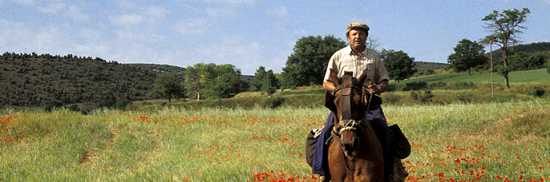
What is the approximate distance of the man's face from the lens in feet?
19.5

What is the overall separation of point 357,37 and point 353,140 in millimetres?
1596

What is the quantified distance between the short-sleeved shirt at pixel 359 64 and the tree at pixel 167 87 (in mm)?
110090

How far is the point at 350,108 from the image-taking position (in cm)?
483

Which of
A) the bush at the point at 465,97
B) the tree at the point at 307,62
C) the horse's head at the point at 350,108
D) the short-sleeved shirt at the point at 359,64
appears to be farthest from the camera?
the tree at the point at 307,62

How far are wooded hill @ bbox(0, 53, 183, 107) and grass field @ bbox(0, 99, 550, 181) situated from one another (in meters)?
48.3

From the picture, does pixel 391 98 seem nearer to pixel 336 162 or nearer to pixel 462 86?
pixel 462 86

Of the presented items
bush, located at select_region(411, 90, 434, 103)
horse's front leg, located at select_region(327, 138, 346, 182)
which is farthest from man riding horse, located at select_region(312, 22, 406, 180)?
bush, located at select_region(411, 90, 434, 103)

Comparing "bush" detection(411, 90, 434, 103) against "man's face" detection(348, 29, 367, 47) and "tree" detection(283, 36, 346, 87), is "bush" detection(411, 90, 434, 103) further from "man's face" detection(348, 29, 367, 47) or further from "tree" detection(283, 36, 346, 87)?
"man's face" detection(348, 29, 367, 47)

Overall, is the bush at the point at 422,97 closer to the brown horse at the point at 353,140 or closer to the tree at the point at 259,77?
the brown horse at the point at 353,140

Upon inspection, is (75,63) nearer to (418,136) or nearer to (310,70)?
(310,70)

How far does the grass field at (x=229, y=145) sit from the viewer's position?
9.85 m

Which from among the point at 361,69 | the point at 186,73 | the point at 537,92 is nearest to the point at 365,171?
the point at 361,69

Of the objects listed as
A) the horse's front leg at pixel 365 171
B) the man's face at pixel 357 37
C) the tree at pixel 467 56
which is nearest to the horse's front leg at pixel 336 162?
the horse's front leg at pixel 365 171

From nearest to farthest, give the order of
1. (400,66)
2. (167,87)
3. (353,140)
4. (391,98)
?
(353,140) → (391,98) → (400,66) → (167,87)
